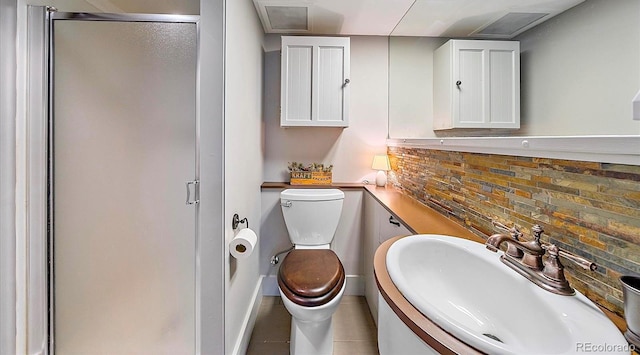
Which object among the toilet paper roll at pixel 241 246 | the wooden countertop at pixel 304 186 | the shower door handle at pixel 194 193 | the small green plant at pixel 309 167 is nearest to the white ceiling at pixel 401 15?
the small green plant at pixel 309 167

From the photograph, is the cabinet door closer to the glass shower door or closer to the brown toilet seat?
the brown toilet seat

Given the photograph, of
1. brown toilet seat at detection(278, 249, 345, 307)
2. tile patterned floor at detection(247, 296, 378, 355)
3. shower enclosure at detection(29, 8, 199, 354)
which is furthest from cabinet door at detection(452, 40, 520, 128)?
tile patterned floor at detection(247, 296, 378, 355)

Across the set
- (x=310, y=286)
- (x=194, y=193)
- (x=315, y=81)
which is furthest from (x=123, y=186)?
(x=315, y=81)

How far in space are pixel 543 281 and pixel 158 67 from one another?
5.29 feet

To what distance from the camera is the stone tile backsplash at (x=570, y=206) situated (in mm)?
605

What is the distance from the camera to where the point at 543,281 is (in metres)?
0.66

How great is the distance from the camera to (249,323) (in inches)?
68.5

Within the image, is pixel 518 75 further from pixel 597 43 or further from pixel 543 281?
pixel 543 281

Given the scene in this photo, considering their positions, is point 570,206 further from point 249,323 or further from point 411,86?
point 249,323

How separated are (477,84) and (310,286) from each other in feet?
4.25

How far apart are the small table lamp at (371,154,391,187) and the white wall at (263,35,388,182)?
0.12m

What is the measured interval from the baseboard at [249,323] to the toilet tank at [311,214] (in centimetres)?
48

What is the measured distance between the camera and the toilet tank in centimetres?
200

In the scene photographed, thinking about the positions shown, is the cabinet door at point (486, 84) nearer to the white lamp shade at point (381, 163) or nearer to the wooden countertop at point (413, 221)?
the wooden countertop at point (413, 221)
